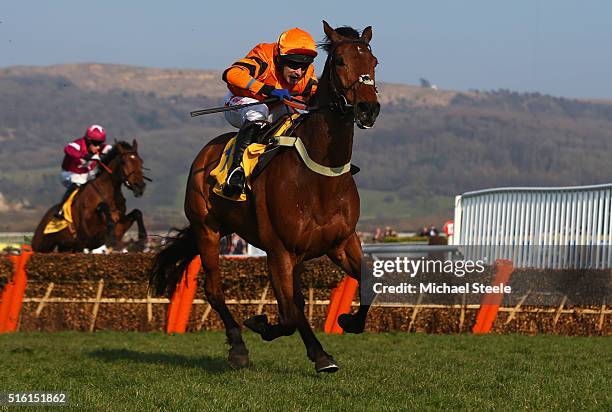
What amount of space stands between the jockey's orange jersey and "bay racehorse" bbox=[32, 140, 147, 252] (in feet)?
31.0

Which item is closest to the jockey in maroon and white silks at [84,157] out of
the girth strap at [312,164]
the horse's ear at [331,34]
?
the girth strap at [312,164]

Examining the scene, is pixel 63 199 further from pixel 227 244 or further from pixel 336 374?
pixel 336 374

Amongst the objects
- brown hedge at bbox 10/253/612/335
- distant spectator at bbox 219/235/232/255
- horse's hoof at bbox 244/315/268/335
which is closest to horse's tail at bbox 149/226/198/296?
distant spectator at bbox 219/235/232/255

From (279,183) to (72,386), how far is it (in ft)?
7.28

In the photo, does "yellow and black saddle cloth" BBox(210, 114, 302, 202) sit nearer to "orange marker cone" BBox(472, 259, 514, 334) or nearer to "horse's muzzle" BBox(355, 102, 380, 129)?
"horse's muzzle" BBox(355, 102, 380, 129)

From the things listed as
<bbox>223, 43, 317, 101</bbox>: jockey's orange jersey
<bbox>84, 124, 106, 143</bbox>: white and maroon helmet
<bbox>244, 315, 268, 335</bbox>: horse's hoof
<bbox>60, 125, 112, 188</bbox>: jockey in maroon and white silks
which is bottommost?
<bbox>244, 315, 268, 335</bbox>: horse's hoof

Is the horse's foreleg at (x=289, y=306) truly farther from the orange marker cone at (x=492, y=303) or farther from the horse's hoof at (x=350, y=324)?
the orange marker cone at (x=492, y=303)

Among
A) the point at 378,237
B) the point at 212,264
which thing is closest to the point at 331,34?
the point at 212,264

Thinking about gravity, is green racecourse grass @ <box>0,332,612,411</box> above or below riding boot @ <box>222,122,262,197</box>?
below

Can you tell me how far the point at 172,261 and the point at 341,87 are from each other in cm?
364

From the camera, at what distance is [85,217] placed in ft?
59.7

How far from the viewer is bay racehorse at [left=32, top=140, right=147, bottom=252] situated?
1823cm

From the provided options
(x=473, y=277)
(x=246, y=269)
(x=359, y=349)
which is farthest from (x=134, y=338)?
(x=473, y=277)

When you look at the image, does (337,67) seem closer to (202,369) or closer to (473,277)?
(202,369)
